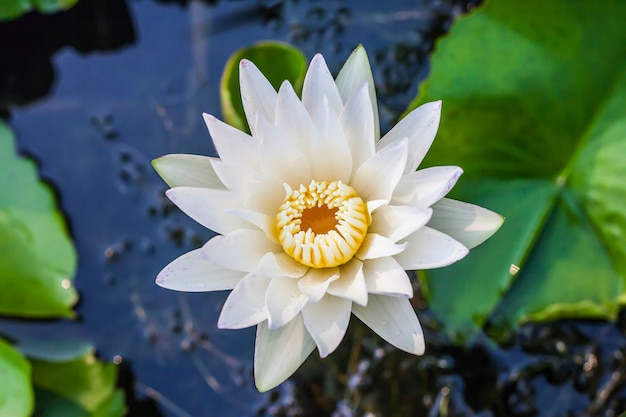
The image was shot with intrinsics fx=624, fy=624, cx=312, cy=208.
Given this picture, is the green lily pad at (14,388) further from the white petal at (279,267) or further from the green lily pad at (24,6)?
the green lily pad at (24,6)

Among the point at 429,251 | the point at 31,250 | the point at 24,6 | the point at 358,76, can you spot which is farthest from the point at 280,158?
the point at 24,6

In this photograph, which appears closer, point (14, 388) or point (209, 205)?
point (209, 205)

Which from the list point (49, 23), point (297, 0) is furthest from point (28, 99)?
point (297, 0)

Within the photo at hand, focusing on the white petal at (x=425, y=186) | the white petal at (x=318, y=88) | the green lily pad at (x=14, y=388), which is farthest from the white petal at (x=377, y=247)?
the green lily pad at (x=14, y=388)

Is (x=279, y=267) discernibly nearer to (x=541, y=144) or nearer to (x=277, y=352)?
(x=277, y=352)

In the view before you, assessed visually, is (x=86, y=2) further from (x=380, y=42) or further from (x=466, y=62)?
(x=466, y=62)

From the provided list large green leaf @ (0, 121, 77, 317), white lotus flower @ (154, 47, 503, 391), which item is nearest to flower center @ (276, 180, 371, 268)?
white lotus flower @ (154, 47, 503, 391)
